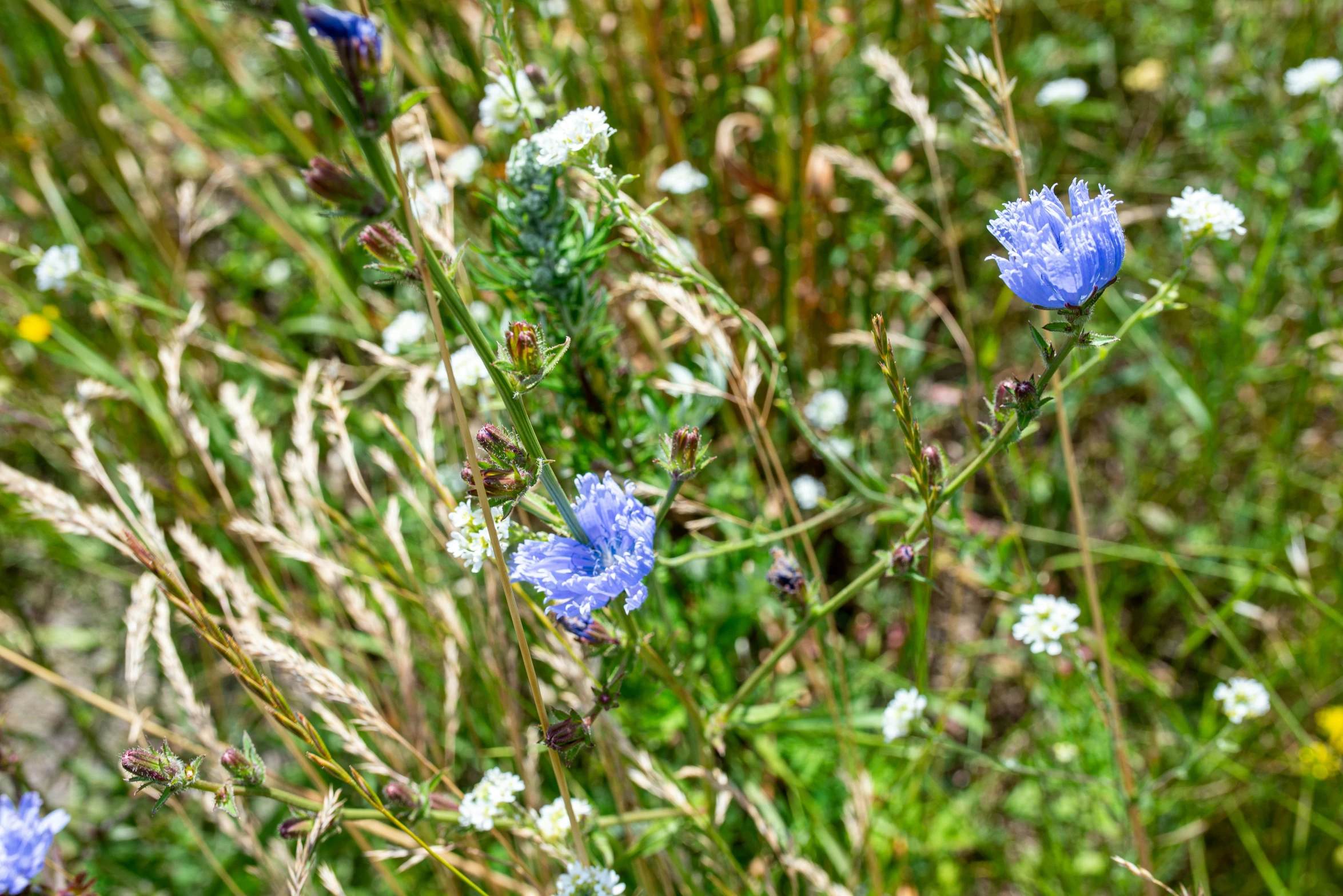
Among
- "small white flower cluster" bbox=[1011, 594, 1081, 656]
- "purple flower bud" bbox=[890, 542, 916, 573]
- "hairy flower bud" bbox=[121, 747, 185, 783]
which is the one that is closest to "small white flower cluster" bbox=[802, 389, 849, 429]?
"small white flower cluster" bbox=[1011, 594, 1081, 656]

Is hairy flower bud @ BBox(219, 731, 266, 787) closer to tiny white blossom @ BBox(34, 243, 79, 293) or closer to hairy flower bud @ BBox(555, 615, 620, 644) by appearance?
hairy flower bud @ BBox(555, 615, 620, 644)

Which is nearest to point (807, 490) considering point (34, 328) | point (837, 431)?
point (837, 431)

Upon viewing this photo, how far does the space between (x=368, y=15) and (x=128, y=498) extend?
2.13 meters

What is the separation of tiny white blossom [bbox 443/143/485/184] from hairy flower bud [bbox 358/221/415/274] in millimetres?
1262

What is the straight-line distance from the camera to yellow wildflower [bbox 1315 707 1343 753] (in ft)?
6.52

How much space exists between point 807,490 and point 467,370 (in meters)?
1.01

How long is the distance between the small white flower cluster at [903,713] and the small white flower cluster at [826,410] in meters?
0.81

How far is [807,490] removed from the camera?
7.77ft

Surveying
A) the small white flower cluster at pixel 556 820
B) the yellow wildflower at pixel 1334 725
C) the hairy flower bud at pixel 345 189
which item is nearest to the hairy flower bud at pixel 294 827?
the small white flower cluster at pixel 556 820

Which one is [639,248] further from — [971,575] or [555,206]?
[971,575]

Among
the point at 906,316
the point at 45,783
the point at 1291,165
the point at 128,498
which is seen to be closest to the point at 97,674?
the point at 45,783

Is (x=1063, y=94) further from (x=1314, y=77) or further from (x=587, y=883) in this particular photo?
(x=587, y=883)

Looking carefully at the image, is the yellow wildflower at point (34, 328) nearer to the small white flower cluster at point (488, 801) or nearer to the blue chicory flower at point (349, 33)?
the small white flower cluster at point (488, 801)

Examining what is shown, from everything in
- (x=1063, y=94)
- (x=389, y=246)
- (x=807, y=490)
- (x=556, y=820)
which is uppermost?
(x=389, y=246)
